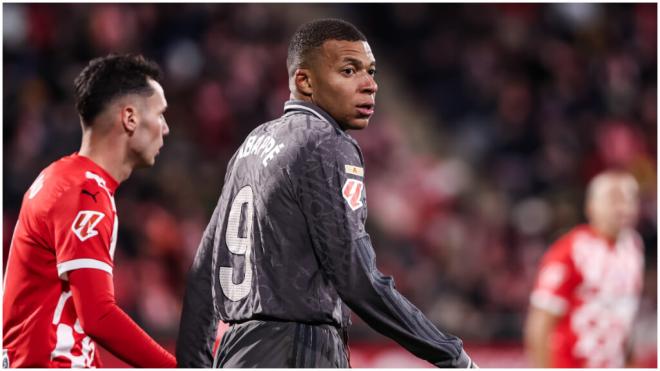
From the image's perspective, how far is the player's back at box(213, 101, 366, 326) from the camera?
3.25 metres

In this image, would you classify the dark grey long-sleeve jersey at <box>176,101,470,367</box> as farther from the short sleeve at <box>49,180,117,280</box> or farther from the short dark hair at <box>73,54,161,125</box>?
the short dark hair at <box>73,54,161,125</box>

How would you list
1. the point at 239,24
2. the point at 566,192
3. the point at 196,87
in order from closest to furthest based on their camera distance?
the point at 566,192, the point at 196,87, the point at 239,24

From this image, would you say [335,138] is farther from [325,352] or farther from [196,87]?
[196,87]

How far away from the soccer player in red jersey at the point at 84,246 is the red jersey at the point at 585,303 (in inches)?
134

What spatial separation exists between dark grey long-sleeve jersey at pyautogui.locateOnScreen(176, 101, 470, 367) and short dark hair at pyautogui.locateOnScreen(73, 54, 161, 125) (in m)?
0.79

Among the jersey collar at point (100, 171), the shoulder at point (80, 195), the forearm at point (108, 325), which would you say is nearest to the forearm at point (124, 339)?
the forearm at point (108, 325)

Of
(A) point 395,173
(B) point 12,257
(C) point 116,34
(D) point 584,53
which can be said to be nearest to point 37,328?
(B) point 12,257

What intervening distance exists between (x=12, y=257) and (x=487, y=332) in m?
5.52

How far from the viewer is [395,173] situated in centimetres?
1097

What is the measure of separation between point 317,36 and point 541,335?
3.62 m

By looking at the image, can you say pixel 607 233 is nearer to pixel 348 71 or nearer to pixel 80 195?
pixel 348 71

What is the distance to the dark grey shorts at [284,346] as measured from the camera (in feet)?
10.7

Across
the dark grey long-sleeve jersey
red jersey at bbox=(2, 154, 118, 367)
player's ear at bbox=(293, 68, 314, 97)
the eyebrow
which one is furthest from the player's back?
red jersey at bbox=(2, 154, 118, 367)

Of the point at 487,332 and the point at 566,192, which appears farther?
the point at 566,192
